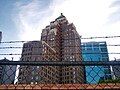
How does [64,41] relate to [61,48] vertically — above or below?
above

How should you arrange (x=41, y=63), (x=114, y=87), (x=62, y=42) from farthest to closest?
(x=62, y=42) → (x=114, y=87) → (x=41, y=63)

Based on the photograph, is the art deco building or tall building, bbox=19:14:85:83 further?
the art deco building

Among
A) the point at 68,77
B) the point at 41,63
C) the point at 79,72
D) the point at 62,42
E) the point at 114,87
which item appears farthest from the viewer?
the point at 62,42

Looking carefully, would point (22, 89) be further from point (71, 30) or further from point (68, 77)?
point (71, 30)

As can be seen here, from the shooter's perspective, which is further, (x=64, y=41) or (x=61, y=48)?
(x=64, y=41)

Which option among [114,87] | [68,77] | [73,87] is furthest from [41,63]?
[68,77]

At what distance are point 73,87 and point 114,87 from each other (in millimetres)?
408

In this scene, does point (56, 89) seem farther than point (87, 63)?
Yes

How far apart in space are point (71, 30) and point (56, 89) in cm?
13050

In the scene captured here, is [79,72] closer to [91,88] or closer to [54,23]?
[54,23]

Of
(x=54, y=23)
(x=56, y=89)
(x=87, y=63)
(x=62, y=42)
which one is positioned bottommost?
(x=56, y=89)

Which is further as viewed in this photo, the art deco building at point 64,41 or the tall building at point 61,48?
the art deco building at point 64,41

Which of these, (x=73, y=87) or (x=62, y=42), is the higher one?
(x=62, y=42)

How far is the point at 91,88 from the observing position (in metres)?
2.19
